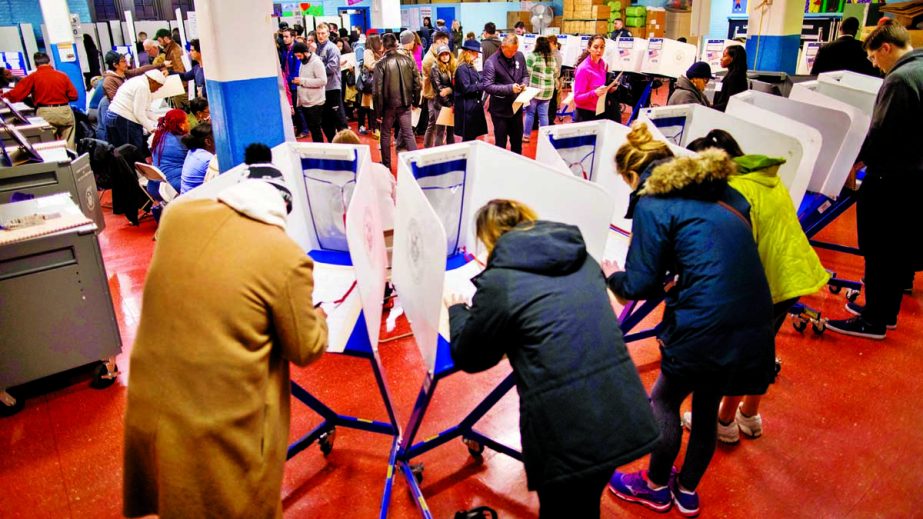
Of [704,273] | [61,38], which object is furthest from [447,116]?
[61,38]

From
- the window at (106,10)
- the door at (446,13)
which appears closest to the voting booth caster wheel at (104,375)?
the door at (446,13)

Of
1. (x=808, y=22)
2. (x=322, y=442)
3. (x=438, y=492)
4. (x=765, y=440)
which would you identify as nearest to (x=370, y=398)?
(x=322, y=442)

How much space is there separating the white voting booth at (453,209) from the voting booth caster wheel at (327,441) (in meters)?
0.67

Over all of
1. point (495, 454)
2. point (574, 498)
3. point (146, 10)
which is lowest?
point (495, 454)

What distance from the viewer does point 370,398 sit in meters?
3.16

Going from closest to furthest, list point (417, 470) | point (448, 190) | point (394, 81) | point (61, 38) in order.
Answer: point (417, 470)
point (448, 190)
point (394, 81)
point (61, 38)

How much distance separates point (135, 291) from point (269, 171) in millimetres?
2862

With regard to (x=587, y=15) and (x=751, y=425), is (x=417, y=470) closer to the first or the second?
(x=751, y=425)

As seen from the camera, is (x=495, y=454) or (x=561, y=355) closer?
(x=561, y=355)

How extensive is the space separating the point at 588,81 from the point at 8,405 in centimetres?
564

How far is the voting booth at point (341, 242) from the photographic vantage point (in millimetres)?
2336

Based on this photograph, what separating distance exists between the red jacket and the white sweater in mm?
1172

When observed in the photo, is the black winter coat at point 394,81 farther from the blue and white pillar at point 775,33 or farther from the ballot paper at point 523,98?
the blue and white pillar at point 775,33

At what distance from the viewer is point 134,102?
6.41 metres
